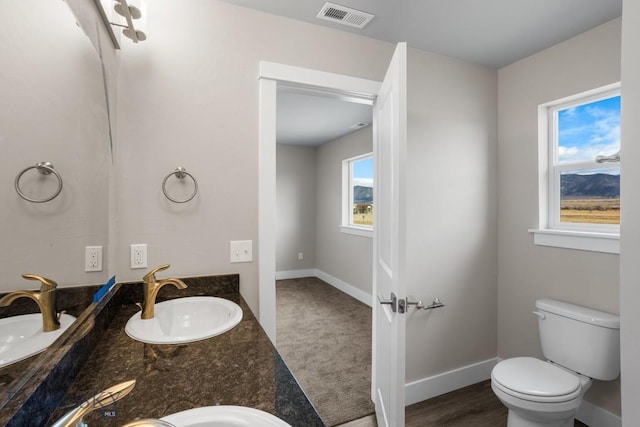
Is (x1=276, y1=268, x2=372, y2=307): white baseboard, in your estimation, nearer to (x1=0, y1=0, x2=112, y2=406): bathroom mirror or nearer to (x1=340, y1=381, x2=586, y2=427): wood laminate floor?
(x1=340, y1=381, x2=586, y2=427): wood laminate floor

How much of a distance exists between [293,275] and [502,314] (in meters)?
3.79

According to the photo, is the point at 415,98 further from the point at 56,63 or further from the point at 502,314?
the point at 56,63

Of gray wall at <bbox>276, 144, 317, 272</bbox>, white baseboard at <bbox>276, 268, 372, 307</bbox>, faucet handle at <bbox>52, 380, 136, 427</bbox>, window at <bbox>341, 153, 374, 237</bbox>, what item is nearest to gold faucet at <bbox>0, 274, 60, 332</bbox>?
faucet handle at <bbox>52, 380, 136, 427</bbox>

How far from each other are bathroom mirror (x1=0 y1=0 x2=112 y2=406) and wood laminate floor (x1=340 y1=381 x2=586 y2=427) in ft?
5.97

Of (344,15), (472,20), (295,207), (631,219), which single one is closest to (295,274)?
(295,207)

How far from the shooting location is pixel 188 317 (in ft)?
4.58

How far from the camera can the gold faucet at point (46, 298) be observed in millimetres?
626

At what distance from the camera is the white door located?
1.36m

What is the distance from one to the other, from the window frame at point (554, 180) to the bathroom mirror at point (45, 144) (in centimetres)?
255

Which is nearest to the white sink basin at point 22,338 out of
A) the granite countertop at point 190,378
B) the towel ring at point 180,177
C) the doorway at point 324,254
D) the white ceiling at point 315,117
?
the granite countertop at point 190,378

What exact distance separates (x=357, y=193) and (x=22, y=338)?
4.41 metres

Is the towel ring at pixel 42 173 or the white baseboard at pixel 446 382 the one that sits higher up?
the towel ring at pixel 42 173

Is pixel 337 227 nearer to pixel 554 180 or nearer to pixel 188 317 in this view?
pixel 554 180

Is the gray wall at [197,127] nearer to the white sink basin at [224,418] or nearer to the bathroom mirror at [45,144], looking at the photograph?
the bathroom mirror at [45,144]
